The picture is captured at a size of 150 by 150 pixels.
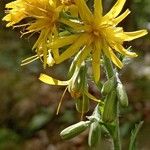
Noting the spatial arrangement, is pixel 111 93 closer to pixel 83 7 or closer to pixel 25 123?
pixel 83 7

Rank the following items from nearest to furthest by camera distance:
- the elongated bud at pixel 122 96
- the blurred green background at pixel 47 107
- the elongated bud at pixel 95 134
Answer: the elongated bud at pixel 122 96 < the elongated bud at pixel 95 134 < the blurred green background at pixel 47 107

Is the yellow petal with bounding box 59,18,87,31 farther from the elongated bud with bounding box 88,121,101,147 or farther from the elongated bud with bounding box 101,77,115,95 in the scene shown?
the elongated bud with bounding box 88,121,101,147

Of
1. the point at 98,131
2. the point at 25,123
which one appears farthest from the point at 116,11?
the point at 25,123

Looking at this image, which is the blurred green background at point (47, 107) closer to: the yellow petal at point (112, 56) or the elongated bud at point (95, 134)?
the elongated bud at point (95, 134)

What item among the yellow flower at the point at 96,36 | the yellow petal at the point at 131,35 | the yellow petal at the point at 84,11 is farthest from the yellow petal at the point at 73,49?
the yellow petal at the point at 131,35

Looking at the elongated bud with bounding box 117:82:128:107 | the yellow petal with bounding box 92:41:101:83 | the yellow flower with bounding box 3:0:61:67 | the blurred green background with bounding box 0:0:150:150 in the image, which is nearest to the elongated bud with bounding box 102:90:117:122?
the elongated bud with bounding box 117:82:128:107

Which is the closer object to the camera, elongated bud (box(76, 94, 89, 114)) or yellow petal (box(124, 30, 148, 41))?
yellow petal (box(124, 30, 148, 41))
